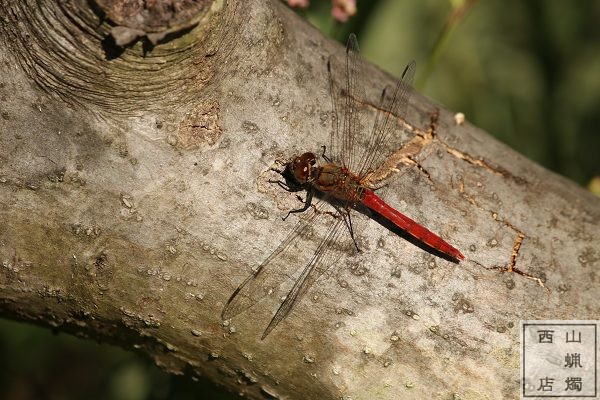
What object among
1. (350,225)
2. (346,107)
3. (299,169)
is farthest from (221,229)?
(346,107)

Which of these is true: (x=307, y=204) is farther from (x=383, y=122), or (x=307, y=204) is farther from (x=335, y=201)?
(x=383, y=122)

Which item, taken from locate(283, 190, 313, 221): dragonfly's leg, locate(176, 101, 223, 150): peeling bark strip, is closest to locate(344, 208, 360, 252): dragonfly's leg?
locate(283, 190, 313, 221): dragonfly's leg

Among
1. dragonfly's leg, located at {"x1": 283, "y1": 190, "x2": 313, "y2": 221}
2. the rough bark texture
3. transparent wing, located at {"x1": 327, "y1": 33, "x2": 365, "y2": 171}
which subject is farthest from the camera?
transparent wing, located at {"x1": 327, "y1": 33, "x2": 365, "y2": 171}

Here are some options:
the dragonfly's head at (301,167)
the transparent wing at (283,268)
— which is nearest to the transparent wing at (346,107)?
the dragonfly's head at (301,167)

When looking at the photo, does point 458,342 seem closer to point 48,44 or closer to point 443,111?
point 443,111

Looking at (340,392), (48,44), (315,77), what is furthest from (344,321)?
(48,44)

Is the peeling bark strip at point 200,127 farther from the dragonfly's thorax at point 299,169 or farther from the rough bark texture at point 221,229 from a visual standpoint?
the dragonfly's thorax at point 299,169

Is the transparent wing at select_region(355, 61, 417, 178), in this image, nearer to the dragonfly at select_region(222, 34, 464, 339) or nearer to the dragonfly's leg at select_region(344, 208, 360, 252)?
the dragonfly at select_region(222, 34, 464, 339)

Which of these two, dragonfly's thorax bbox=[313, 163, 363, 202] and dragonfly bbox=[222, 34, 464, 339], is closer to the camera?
dragonfly bbox=[222, 34, 464, 339]

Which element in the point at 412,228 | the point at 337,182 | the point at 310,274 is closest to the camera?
the point at 310,274
